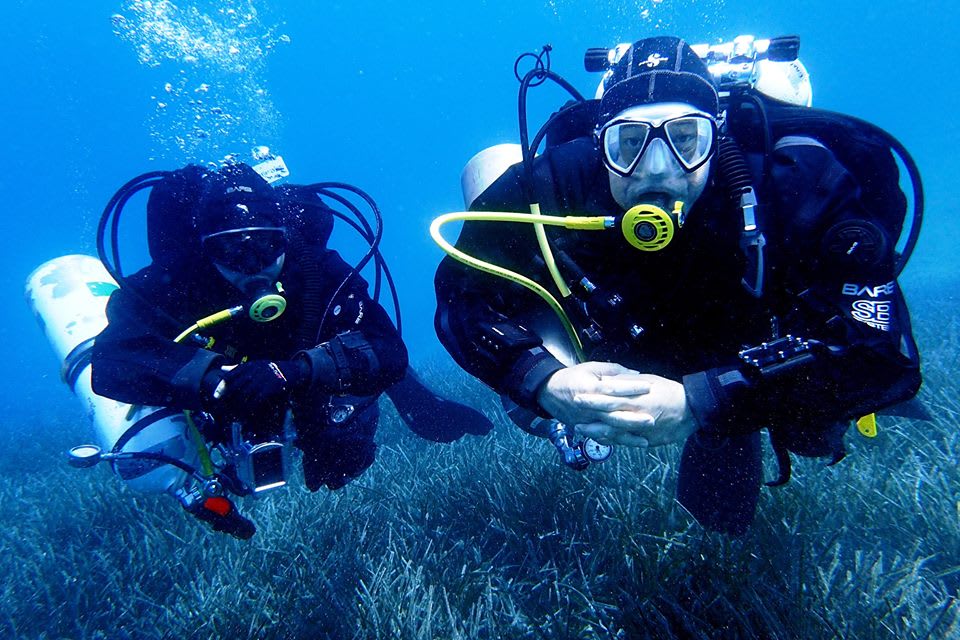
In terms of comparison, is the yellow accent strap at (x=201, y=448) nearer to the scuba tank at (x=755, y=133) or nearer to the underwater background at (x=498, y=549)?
the underwater background at (x=498, y=549)

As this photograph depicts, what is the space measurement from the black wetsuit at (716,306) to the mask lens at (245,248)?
147 centimetres

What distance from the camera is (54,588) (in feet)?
15.0

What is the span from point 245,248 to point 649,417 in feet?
9.06

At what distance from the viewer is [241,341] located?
386 cm

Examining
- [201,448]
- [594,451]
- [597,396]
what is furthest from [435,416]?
[597,396]

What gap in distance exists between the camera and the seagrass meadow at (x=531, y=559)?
2.35 m

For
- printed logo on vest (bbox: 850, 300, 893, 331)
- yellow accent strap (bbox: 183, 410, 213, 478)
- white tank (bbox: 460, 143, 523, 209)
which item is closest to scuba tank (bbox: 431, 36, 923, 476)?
printed logo on vest (bbox: 850, 300, 893, 331)

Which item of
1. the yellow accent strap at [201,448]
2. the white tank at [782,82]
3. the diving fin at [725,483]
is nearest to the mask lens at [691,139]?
the white tank at [782,82]

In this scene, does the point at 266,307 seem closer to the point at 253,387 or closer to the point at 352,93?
the point at 253,387

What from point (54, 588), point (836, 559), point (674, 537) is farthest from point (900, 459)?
point (54, 588)

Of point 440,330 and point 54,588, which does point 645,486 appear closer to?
point 440,330

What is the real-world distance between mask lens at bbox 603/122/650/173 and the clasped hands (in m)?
0.85

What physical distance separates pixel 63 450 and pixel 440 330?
11.5 meters

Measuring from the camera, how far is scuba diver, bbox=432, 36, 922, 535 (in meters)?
1.74
